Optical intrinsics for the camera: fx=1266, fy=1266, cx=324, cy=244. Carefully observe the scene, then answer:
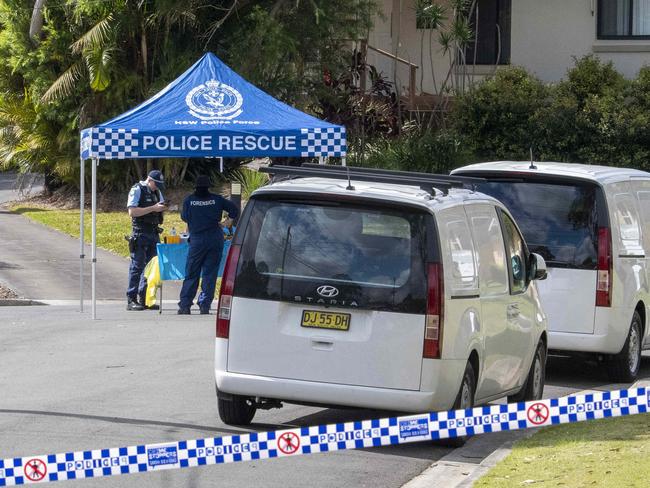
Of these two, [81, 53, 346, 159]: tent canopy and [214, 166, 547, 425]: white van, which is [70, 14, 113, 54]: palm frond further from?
[214, 166, 547, 425]: white van

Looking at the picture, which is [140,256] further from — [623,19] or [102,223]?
[623,19]

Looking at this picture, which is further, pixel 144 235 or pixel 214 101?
pixel 144 235

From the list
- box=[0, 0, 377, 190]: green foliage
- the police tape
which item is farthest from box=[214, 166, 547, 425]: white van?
box=[0, 0, 377, 190]: green foliage

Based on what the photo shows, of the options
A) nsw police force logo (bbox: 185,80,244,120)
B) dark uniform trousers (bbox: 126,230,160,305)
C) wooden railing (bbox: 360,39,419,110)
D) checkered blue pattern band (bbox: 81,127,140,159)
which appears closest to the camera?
checkered blue pattern band (bbox: 81,127,140,159)

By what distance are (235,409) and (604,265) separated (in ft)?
14.0

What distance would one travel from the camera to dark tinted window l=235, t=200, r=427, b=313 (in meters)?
8.70

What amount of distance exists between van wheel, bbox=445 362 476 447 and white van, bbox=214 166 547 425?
0.06 ft

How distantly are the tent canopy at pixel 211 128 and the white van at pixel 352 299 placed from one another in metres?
6.88

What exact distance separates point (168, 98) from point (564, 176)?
649 cm

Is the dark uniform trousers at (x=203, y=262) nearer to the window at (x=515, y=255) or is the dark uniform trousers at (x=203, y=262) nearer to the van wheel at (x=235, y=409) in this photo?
the window at (x=515, y=255)

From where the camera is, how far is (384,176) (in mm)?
9320

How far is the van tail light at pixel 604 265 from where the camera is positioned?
39.0 ft

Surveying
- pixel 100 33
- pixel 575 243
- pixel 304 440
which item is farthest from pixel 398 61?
pixel 304 440

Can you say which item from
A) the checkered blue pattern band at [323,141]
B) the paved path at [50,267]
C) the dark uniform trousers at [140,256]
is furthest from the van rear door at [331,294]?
the paved path at [50,267]
